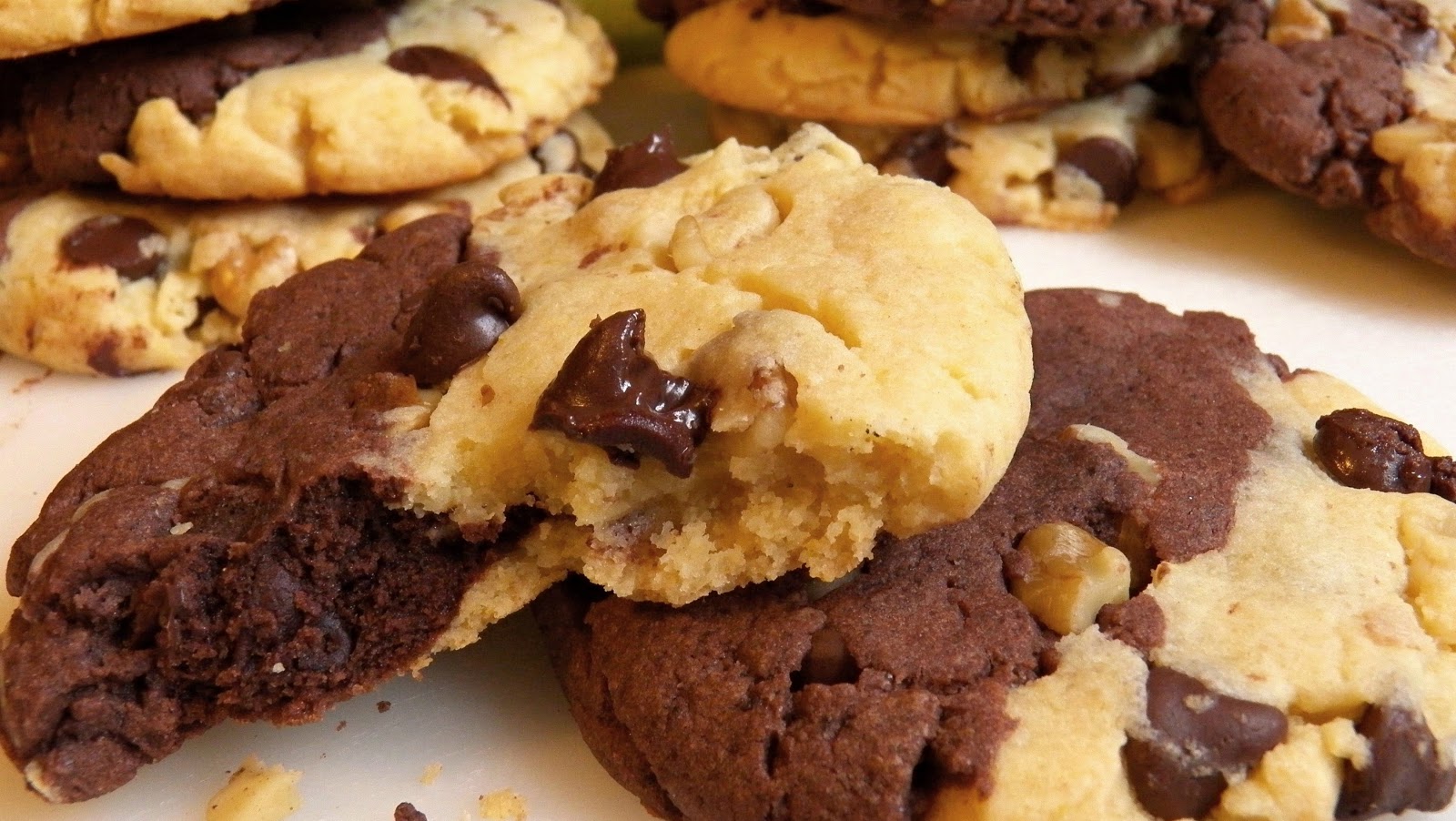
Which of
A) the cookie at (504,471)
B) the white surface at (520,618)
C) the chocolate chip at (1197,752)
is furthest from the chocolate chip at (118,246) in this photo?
the chocolate chip at (1197,752)

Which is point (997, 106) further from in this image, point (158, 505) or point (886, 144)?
point (158, 505)

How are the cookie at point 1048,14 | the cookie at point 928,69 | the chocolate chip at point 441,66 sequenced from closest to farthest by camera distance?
the chocolate chip at point 441,66 → the cookie at point 1048,14 → the cookie at point 928,69

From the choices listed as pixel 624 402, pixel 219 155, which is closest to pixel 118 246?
pixel 219 155

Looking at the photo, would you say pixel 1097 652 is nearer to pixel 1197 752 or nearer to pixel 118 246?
pixel 1197 752

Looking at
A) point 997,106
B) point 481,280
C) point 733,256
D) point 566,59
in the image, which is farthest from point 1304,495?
point 566,59

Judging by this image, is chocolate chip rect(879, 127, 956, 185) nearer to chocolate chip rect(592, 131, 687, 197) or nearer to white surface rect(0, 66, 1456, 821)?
white surface rect(0, 66, 1456, 821)

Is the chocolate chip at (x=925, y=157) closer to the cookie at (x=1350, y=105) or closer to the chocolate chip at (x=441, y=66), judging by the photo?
the cookie at (x=1350, y=105)

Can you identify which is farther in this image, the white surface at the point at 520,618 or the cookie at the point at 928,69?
the cookie at the point at 928,69
